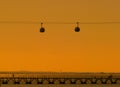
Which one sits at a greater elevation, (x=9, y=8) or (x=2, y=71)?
(x=9, y=8)

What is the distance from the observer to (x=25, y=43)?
10.9m

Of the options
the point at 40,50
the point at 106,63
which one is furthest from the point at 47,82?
the point at 106,63

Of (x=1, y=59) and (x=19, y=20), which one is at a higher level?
(x=19, y=20)

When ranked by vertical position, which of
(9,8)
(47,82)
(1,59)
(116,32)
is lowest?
(47,82)

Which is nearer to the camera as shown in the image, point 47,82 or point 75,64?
point 47,82

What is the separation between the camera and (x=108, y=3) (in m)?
10.9

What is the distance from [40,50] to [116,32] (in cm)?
249

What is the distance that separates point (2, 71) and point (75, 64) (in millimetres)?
2289

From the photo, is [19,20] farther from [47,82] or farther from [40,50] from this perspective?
[47,82]

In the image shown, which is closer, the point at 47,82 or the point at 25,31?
the point at 47,82

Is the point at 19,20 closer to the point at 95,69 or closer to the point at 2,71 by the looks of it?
the point at 2,71

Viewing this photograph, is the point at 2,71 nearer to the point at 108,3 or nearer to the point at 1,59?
the point at 1,59

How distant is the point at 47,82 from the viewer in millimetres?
10148

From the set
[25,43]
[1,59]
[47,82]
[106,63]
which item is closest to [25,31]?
[25,43]
